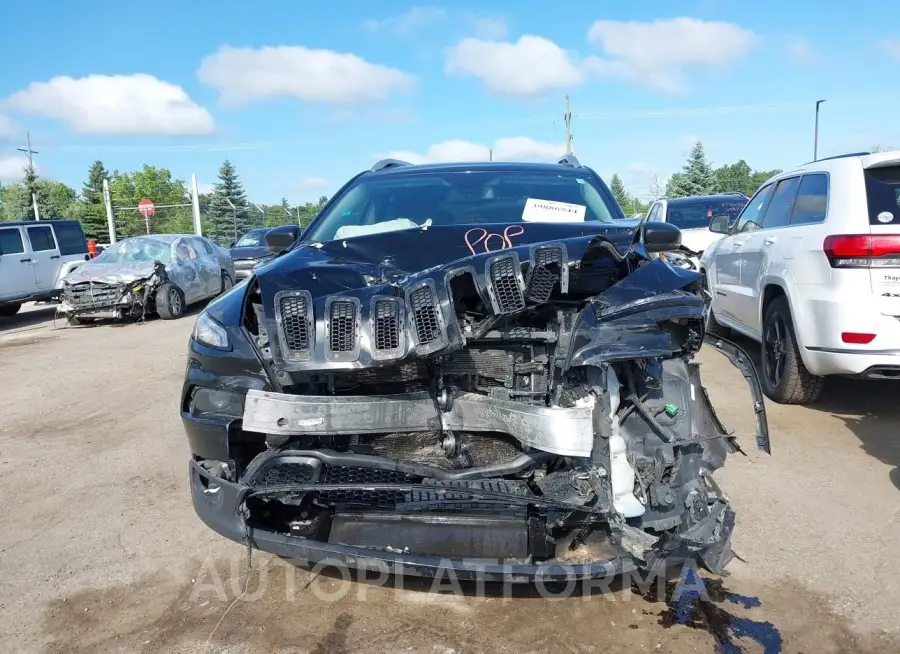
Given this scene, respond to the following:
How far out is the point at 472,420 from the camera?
2.41m

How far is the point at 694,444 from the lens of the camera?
2.41 m

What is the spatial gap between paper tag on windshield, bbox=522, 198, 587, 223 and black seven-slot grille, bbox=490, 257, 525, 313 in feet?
4.60

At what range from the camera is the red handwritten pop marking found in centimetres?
300

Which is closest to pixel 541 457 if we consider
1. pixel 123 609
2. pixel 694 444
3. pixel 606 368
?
pixel 606 368

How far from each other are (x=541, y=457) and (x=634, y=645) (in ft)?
2.41

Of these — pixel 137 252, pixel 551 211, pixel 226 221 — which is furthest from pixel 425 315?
pixel 226 221

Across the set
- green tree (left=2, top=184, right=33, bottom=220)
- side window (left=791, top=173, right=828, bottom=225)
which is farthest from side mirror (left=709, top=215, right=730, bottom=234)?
green tree (left=2, top=184, right=33, bottom=220)

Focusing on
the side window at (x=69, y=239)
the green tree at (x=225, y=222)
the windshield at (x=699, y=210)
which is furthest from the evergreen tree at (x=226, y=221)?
the windshield at (x=699, y=210)

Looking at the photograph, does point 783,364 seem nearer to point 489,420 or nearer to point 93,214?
point 489,420

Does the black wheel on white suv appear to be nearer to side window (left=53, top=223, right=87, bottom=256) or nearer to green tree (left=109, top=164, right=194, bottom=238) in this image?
side window (left=53, top=223, right=87, bottom=256)

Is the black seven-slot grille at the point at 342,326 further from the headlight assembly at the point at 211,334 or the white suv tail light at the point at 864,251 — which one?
the white suv tail light at the point at 864,251

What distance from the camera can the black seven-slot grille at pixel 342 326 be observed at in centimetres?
226

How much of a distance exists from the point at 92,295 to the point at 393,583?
33.9 feet

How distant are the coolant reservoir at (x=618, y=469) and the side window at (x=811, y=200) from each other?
294cm
